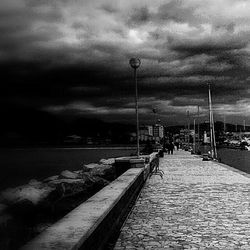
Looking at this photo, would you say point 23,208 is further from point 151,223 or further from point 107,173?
point 107,173

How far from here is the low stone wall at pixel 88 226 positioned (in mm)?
4566

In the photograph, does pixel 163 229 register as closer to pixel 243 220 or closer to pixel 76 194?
pixel 243 220

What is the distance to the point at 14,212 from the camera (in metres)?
16.0

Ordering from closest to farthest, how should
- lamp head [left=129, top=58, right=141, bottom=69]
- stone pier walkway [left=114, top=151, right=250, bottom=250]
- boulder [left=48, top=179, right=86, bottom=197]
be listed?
stone pier walkway [left=114, top=151, right=250, bottom=250]
lamp head [left=129, top=58, right=141, bottom=69]
boulder [left=48, top=179, right=86, bottom=197]

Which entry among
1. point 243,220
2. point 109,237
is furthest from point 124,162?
point 109,237

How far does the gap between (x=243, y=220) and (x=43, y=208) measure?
11.4 meters

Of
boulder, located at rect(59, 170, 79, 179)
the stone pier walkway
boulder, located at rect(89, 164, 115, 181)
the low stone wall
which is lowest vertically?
→ boulder, located at rect(59, 170, 79, 179)

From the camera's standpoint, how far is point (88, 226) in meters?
5.36

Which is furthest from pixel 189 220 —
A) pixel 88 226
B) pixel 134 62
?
pixel 134 62

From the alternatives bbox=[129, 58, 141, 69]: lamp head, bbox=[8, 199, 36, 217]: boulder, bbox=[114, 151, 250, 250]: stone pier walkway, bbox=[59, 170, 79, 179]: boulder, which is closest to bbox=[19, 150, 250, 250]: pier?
bbox=[114, 151, 250, 250]: stone pier walkway

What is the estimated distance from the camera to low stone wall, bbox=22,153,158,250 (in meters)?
4.57

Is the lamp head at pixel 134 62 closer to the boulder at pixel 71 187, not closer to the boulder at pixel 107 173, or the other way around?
the boulder at pixel 71 187

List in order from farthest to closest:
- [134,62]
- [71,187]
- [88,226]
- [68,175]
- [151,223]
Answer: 1. [68,175]
2. [71,187]
3. [134,62]
4. [151,223]
5. [88,226]

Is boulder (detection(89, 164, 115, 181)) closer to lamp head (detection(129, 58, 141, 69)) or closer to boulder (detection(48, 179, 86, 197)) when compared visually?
boulder (detection(48, 179, 86, 197))
